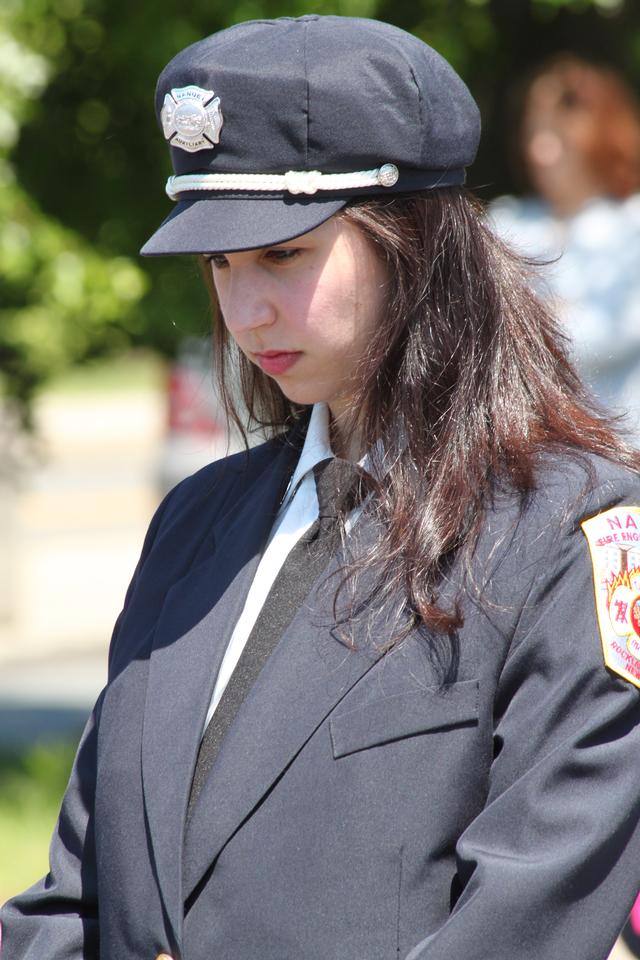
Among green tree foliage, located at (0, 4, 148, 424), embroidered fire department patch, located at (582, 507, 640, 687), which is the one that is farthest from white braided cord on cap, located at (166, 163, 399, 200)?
green tree foliage, located at (0, 4, 148, 424)

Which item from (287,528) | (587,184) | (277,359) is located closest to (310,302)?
(277,359)

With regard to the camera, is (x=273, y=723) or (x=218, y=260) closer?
(x=273, y=723)

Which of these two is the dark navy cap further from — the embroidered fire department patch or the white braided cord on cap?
the embroidered fire department patch

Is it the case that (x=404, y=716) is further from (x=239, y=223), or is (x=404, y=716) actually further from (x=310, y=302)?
(x=239, y=223)

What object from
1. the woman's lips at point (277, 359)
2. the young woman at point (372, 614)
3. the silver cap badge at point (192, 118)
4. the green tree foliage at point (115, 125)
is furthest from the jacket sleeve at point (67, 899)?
the green tree foliage at point (115, 125)

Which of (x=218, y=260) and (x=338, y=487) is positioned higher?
(x=218, y=260)

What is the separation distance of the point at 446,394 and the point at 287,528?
0.90 feet

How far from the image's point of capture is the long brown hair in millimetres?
1631

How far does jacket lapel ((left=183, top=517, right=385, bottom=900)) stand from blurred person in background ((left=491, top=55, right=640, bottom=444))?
1.96 meters

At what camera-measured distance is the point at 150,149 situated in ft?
13.4

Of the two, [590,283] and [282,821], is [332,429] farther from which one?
[590,283]

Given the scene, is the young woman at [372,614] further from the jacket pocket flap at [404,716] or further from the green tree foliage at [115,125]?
the green tree foliage at [115,125]

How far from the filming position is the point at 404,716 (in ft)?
5.11

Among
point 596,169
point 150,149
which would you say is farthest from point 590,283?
point 150,149
